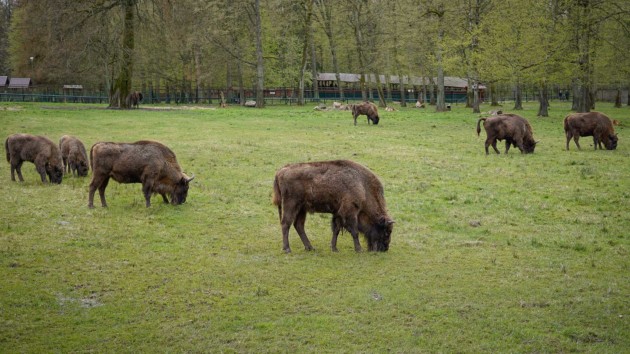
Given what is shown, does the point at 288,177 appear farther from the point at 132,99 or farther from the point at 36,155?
the point at 132,99

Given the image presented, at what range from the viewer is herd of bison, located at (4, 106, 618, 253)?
10977 millimetres

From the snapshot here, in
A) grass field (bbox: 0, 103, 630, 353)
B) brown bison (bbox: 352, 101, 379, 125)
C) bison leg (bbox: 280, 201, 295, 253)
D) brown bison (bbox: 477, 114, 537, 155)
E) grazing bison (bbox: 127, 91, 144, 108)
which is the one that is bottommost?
grass field (bbox: 0, 103, 630, 353)

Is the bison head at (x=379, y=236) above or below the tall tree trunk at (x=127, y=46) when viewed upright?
below

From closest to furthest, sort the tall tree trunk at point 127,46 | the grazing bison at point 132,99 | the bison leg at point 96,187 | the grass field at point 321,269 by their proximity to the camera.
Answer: the grass field at point 321,269 → the bison leg at point 96,187 → the tall tree trunk at point 127,46 → the grazing bison at point 132,99

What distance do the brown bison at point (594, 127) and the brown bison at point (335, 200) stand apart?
1677 centimetres

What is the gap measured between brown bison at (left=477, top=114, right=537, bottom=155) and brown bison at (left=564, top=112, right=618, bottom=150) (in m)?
2.35

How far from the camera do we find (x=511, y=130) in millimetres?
23438

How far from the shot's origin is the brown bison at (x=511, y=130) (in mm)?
23375

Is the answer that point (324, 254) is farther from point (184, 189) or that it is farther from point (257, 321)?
point (184, 189)

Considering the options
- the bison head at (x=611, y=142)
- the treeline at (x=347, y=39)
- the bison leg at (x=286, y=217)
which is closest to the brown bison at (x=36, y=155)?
the bison leg at (x=286, y=217)

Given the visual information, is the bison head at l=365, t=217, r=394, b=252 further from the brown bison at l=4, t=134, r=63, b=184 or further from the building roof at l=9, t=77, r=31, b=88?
the building roof at l=9, t=77, r=31, b=88

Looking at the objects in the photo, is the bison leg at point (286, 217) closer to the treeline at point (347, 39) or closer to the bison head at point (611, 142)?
the bison head at point (611, 142)

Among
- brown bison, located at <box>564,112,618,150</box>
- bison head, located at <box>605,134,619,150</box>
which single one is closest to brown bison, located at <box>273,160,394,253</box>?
brown bison, located at <box>564,112,618,150</box>

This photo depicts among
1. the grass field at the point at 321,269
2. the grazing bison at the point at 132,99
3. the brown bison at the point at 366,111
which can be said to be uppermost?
the grazing bison at the point at 132,99
